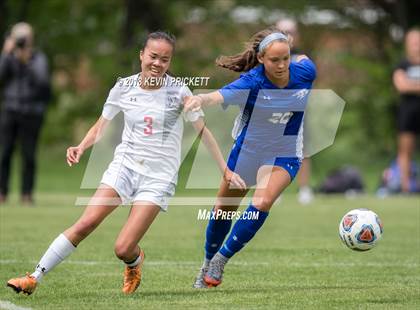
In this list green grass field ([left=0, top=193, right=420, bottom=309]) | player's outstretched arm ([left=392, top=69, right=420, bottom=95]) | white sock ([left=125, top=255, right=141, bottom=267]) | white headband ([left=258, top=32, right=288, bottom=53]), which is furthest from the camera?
player's outstretched arm ([left=392, top=69, right=420, bottom=95])

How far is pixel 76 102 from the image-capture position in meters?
24.7

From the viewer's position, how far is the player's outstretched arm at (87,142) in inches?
250

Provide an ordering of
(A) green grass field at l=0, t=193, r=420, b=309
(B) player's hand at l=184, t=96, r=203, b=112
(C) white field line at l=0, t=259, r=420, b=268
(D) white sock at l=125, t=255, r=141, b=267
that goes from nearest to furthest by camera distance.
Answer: (B) player's hand at l=184, t=96, r=203, b=112
(A) green grass field at l=0, t=193, r=420, b=309
(D) white sock at l=125, t=255, r=141, b=267
(C) white field line at l=0, t=259, r=420, b=268

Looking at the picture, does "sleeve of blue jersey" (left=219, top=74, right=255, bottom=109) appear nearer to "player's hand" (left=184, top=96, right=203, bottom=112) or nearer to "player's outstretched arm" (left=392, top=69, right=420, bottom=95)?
"player's hand" (left=184, top=96, right=203, bottom=112)

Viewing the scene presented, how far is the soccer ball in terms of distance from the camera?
22.3ft

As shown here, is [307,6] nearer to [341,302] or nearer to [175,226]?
[175,226]

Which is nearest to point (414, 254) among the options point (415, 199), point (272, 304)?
point (272, 304)

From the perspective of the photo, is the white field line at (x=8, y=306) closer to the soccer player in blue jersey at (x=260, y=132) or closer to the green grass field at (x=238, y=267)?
the green grass field at (x=238, y=267)

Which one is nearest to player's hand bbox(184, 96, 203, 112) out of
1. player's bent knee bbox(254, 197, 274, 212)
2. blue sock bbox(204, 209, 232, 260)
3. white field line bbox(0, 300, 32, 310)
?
player's bent knee bbox(254, 197, 274, 212)

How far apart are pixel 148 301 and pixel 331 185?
1004 cm

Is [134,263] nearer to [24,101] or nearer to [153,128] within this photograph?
[153,128]

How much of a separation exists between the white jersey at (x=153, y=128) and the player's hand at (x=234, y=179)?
0.35m

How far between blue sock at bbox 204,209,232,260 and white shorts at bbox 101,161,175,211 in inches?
28.0

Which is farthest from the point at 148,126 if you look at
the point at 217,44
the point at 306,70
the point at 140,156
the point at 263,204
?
the point at 217,44
